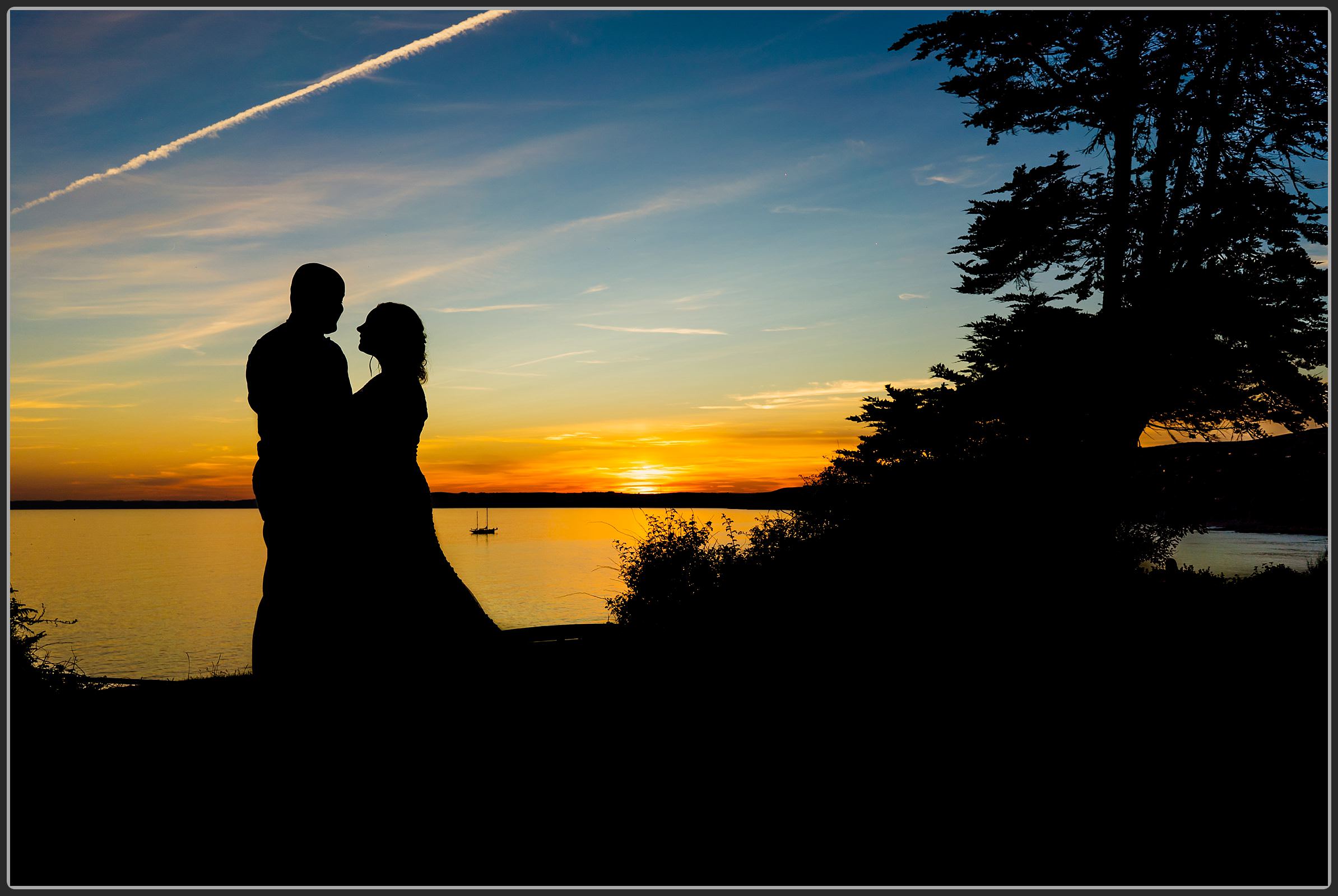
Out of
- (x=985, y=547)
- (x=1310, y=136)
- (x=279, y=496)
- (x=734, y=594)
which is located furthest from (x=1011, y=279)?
(x=279, y=496)

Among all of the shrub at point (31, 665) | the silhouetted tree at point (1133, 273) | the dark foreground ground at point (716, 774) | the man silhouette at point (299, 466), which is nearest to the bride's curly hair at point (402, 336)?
the man silhouette at point (299, 466)

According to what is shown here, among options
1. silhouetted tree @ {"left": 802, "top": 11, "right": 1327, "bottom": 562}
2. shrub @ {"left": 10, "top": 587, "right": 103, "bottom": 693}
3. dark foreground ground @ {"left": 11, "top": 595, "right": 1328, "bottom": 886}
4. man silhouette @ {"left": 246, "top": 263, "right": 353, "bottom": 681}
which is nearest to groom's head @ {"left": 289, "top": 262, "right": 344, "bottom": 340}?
man silhouette @ {"left": 246, "top": 263, "right": 353, "bottom": 681}

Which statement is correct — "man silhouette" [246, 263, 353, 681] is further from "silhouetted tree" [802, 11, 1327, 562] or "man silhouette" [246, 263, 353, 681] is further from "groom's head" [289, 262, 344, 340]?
"silhouetted tree" [802, 11, 1327, 562]

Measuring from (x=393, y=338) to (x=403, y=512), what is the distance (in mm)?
1009

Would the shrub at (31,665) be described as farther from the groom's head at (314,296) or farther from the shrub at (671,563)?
the shrub at (671,563)

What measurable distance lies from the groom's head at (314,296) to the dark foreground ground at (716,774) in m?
1.97

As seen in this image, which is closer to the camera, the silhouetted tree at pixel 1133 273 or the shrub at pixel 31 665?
the shrub at pixel 31 665

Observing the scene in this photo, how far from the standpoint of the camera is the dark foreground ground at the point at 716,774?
165 inches

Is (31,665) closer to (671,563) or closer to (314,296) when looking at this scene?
(314,296)

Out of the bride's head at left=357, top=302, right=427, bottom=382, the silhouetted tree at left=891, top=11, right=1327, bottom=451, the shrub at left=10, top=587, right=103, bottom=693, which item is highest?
the silhouetted tree at left=891, top=11, right=1327, bottom=451

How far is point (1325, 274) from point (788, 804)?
14639 millimetres

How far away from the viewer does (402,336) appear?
175 inches

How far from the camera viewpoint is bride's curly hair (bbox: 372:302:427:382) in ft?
14.5

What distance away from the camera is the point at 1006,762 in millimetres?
5930
